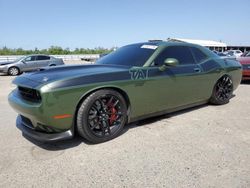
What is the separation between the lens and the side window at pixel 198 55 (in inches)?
179

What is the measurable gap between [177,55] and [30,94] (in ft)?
8.50

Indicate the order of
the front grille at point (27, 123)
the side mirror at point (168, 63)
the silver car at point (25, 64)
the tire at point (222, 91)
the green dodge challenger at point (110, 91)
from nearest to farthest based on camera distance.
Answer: the green dodge challenger at point (110, 91)
the front grille at point (27, 123)
the side mirror at point (168, 63)
the tire at point (222, 91)
the silver car at point (25, 64)

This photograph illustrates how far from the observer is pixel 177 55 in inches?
164

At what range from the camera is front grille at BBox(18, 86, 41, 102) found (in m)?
2.79

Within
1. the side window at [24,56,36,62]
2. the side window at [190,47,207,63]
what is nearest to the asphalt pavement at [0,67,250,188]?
the side window at [190,47,207,63]

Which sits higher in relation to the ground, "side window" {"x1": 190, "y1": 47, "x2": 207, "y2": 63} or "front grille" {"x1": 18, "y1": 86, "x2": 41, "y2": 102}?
"side window" {"x1": 190, "y1": 47, "x2": 207, "y2": 63}

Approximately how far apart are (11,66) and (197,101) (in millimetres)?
12188

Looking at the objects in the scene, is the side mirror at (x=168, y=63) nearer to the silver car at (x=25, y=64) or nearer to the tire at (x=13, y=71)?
the silver car at (x=25, y=64)

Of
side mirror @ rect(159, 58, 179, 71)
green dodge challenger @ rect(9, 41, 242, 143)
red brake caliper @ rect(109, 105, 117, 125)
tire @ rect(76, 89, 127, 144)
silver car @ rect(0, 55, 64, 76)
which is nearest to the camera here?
green dodge challenger @ rect(9, 41, 242, 143)

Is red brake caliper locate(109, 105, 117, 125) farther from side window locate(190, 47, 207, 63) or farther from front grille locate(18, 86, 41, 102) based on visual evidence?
side window locate(190, 47, 207, 63)

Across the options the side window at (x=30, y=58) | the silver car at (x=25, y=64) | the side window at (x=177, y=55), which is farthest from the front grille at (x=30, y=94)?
the side window at (x=30, y=58)

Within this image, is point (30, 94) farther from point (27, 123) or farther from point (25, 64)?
point (25, 64)

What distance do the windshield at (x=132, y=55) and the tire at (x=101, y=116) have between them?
74 cm

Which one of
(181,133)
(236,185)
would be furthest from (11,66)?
(236,185)
